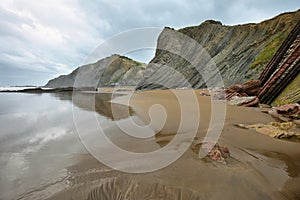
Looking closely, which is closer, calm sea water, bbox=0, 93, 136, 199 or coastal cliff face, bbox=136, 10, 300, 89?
calm sea water, bbox=0, 93, 136, 199

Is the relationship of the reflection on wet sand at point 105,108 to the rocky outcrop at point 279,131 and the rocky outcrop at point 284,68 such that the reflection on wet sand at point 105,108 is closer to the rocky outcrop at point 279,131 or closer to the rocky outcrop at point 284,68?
the rocky outcrop at point 279,131

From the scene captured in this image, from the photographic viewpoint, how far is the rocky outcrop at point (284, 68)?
8539mm

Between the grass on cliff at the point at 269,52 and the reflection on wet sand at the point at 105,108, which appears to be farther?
the grass on cliff at the point at 269,52

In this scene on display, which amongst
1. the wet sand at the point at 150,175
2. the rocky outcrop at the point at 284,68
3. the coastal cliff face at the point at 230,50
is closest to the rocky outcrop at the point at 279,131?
the wet sand at the point at 150,175

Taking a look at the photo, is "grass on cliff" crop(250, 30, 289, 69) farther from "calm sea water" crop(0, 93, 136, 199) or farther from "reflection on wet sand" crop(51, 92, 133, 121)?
"calm sea water" crop(0, 93, 136, 199)

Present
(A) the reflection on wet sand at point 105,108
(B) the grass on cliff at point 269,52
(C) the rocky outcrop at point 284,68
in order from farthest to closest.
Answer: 1. (B) the grass on cliff at point 269,52
2. (C) the rocky outcrop at point 284,68
3. (A) the reflection on wet sand at point 105,108

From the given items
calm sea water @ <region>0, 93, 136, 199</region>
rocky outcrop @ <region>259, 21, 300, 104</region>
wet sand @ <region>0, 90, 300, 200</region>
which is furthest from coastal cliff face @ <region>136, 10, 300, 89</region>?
calm sea water @ <region>0, 93, 136, 199</region>

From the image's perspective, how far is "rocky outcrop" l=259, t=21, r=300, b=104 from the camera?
8.54 meters

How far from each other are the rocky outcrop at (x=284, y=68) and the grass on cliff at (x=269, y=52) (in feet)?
27.2

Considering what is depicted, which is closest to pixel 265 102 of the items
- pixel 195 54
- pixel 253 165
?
pixel 253 165

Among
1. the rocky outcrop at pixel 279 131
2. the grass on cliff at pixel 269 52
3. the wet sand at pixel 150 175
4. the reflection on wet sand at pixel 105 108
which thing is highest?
the grass on cliff at pixel 269 52

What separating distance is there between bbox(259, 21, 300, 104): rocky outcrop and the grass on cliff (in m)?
8.29

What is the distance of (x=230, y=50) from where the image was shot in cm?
2584

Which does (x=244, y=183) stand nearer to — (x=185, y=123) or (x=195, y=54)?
(x=185, y=123)
